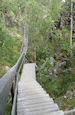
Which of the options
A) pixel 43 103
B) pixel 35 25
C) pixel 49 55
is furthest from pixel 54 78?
pixel 43 103

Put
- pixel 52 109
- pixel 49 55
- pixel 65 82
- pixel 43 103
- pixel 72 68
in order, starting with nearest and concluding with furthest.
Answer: pixel 52 109, pixel 43 103, pixel 65 82, pixel 72 68, pixel 49 55

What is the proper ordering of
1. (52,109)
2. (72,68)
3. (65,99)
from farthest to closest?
(72,68)
(65,99)
(52,109)

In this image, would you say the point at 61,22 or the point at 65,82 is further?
the point at 61,22

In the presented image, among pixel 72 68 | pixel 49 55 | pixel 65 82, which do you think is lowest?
pixel 65 82

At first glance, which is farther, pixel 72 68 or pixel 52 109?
pixel 72 68

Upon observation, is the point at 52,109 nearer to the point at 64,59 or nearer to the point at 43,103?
the point at 43,103

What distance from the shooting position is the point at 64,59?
1469 centimetres

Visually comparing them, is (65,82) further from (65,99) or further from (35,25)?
(35,25)

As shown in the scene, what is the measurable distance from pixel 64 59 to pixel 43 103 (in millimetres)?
11349

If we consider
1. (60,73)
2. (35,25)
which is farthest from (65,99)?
(35,25)

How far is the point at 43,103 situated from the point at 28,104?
1.50 feet

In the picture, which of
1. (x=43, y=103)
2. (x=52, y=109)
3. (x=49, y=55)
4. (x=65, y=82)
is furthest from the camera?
(x=49, y=55)

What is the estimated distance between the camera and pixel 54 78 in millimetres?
13125

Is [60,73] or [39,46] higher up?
[39,46]
